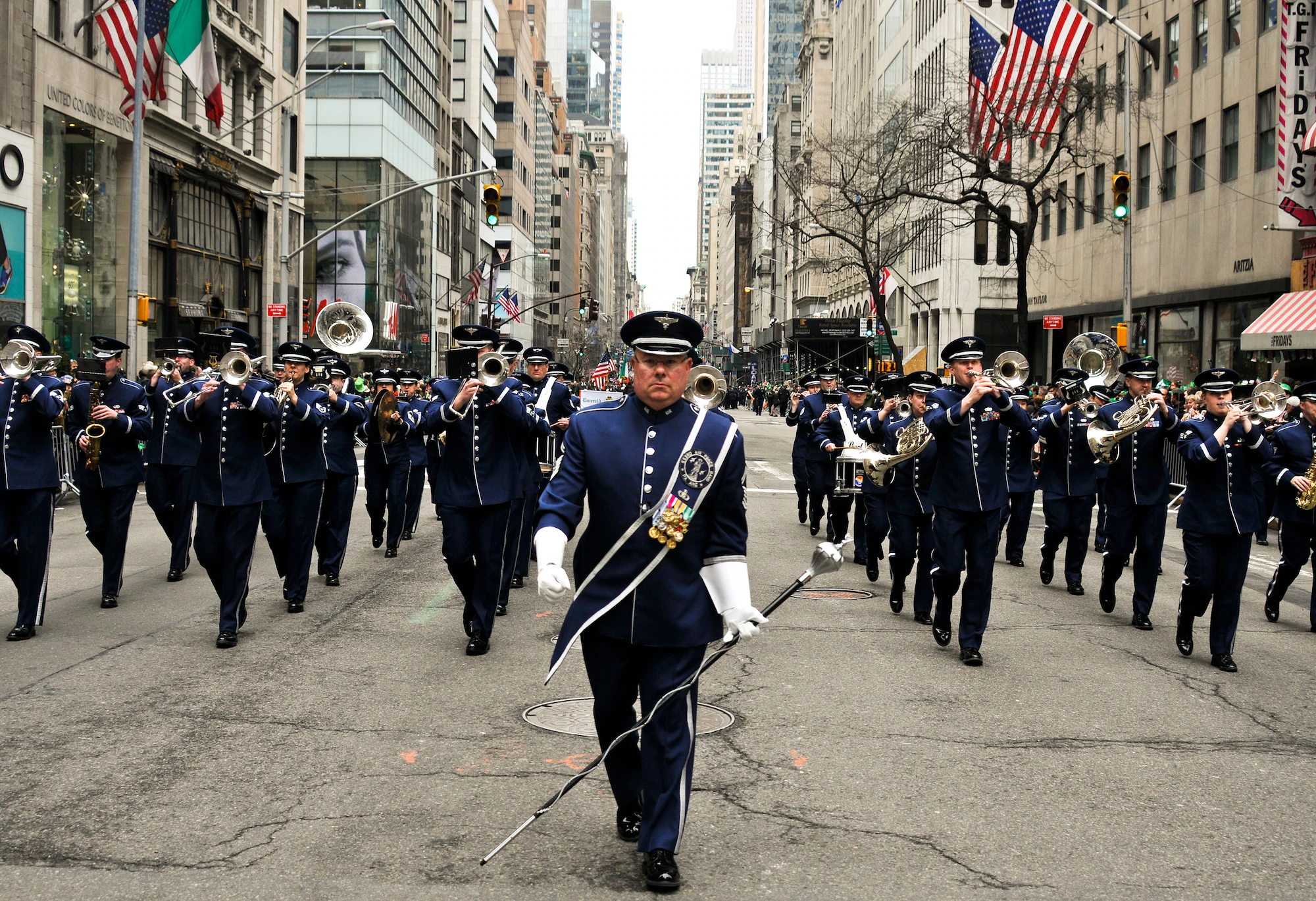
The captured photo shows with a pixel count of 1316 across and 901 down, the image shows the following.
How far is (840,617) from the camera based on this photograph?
10750 millimetres

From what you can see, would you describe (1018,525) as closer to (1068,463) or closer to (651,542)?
(1068,463)

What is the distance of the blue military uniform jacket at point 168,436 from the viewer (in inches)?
483

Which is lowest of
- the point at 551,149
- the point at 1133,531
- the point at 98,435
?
the point at 1133,531

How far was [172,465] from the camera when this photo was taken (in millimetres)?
12266

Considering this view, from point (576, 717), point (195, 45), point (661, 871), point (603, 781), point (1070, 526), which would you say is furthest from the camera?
Answer: point (195, 45)

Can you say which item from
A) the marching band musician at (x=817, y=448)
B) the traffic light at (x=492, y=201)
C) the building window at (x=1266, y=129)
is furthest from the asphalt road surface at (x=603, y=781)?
the building window at (x=1266, y=129)

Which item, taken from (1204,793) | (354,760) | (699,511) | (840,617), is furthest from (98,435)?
(1204,793)

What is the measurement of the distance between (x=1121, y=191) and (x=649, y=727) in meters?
21.6

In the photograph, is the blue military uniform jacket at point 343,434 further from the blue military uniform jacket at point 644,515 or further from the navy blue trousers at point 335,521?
the blue military uniform jacket at point 644,515

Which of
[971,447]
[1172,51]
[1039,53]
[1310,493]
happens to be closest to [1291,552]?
[1310,493]

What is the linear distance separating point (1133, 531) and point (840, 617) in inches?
101

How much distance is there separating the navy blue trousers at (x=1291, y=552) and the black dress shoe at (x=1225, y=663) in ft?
9.07

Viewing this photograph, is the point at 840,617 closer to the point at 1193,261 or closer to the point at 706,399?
the point at 706,399

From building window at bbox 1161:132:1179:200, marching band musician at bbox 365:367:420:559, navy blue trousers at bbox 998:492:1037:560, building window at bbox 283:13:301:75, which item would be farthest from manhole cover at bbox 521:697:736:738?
building window at bbox 283:13:301:75
